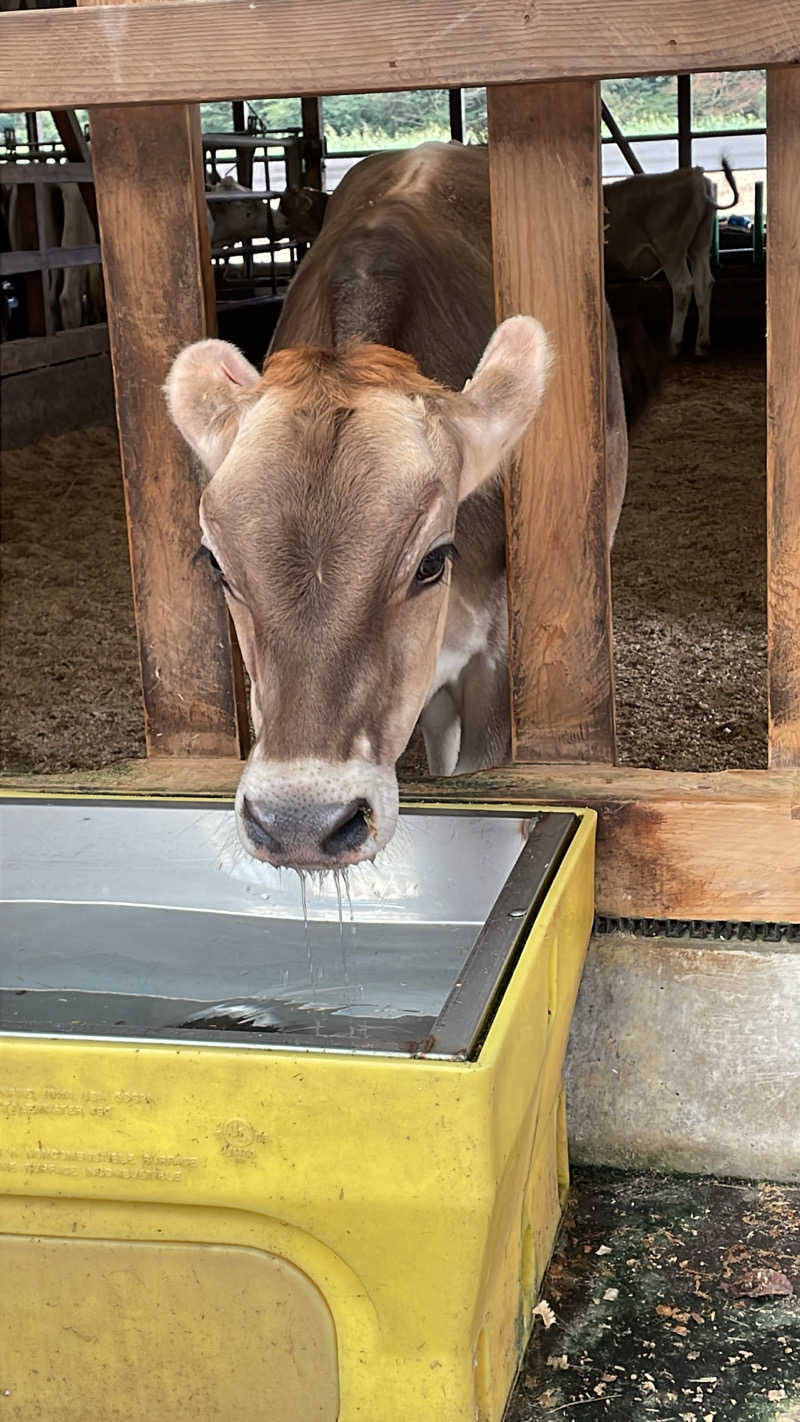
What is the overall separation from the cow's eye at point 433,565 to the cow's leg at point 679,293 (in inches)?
418

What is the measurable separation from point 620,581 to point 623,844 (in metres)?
3.54

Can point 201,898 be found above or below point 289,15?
below

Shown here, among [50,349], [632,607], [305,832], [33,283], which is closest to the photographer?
[305,832]

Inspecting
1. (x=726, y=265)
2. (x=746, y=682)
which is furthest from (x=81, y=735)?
(x=726, y=265)

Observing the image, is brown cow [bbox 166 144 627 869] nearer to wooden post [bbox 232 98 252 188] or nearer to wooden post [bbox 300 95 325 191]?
wooden post [bbox 300 95 325 191]

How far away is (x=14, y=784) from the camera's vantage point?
8.22 ft

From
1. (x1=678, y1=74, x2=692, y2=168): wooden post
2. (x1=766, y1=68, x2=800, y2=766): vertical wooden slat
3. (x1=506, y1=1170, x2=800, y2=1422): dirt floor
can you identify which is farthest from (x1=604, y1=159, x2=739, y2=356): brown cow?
(x1=506, y1=1170, x2=800, y2=1422): dirt floor

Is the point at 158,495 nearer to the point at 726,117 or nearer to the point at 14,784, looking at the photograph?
the point at 14,784

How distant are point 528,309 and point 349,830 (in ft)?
3.15

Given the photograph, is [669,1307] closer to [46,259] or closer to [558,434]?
[558,434]

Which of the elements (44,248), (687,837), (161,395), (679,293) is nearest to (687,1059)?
(687,837)

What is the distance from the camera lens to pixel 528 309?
2441 mm

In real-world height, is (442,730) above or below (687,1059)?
above

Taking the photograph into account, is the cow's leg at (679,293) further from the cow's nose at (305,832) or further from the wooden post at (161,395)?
the cow's nose at (305,832)
